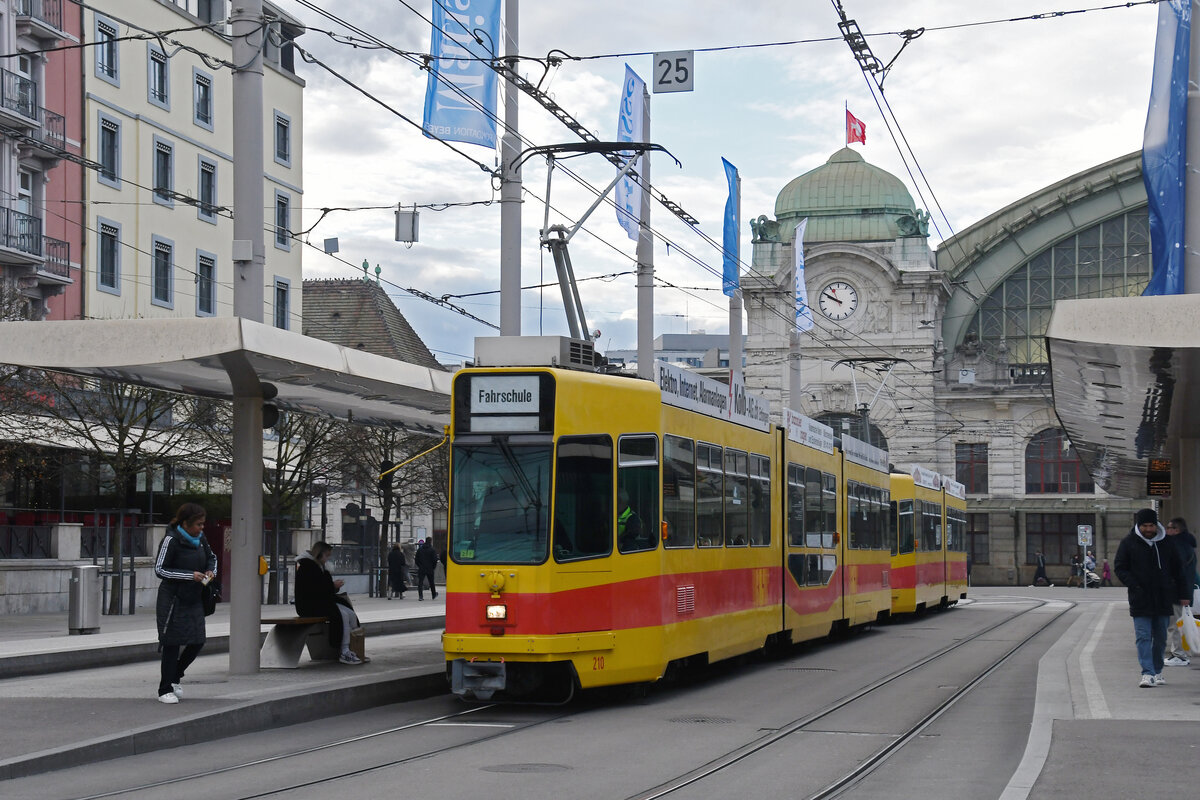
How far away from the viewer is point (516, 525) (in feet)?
45.0

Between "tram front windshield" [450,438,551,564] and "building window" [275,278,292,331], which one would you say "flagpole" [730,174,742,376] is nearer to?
"tram front windshield" [450,438,551,564]

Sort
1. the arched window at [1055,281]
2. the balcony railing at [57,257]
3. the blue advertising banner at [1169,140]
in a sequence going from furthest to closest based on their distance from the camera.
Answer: the arched window at [1055,281] → the balcony railing at [57,257] → the blue advertising banner at [1169,140]

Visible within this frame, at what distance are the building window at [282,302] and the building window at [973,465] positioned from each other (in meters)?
34.5

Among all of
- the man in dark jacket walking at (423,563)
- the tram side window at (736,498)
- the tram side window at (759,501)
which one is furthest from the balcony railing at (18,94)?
the tram side window at (736,498)

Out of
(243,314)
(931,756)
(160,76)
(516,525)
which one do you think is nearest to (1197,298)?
(931,756)

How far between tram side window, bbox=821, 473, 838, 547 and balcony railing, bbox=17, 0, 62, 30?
2538cm

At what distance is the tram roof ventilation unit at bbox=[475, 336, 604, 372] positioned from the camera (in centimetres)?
1438

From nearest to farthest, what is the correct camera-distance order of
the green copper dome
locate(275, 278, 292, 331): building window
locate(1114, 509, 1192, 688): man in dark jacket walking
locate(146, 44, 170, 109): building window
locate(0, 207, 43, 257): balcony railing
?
locate(1114, 509, 1192, 688): man in dark jacket walking < locate(0, 207, 43, 257): balcony railing < locate(146, 44, 170, 109): building window < locate(275, 278, 292, 331): building window < the green copper dome

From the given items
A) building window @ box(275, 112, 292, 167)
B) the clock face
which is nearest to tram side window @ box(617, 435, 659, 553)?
building window @ box(275, 112, 292, 167)

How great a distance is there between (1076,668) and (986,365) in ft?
196

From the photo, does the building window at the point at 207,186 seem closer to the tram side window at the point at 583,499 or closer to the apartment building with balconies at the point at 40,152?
the apartment building with balconies at the point at 40,152

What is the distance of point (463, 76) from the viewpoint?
64.6ft

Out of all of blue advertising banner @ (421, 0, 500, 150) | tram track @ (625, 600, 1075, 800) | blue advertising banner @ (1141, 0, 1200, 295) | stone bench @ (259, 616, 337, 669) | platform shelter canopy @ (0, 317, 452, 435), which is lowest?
tram track @ (625, 600, 1075, 800)

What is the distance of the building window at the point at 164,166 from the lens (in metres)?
46.1
